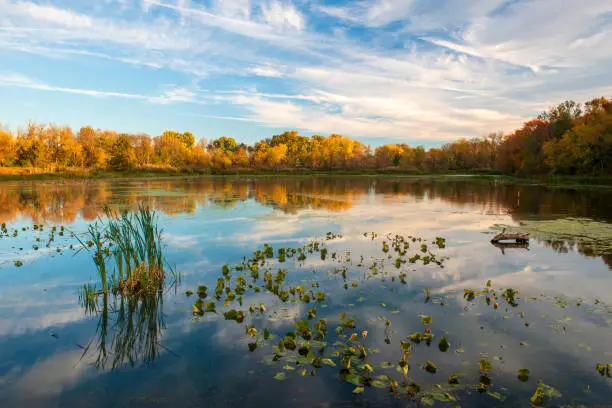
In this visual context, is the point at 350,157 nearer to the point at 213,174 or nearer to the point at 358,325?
the point at 213,174

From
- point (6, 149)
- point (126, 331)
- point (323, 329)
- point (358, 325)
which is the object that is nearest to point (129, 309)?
point (126, 331)

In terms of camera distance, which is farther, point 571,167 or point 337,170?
point 337,170

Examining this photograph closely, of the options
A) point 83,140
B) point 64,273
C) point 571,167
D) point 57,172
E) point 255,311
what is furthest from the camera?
point 83,140

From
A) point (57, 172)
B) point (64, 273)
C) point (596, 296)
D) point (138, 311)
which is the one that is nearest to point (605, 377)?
point (596, 296)

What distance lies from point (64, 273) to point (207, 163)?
13964cm

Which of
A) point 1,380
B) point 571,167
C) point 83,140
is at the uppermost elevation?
point 83,140

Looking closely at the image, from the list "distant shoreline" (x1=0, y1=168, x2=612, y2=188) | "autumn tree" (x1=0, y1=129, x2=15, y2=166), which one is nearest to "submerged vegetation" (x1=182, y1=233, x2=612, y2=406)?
"distant shoreline" (x1=0, y1=168, x2=612, y2=188)

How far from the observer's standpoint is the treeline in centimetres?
7381

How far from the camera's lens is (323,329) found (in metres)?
9.95

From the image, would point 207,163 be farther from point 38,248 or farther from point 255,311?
point 255,311

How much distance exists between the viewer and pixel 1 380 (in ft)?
26.4

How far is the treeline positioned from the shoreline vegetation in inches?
8.2

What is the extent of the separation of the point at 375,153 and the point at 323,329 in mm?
181691

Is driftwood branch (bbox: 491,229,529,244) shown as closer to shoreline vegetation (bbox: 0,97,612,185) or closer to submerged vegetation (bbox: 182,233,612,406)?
submerged vegetation (bbox: 182,233,612,406)
